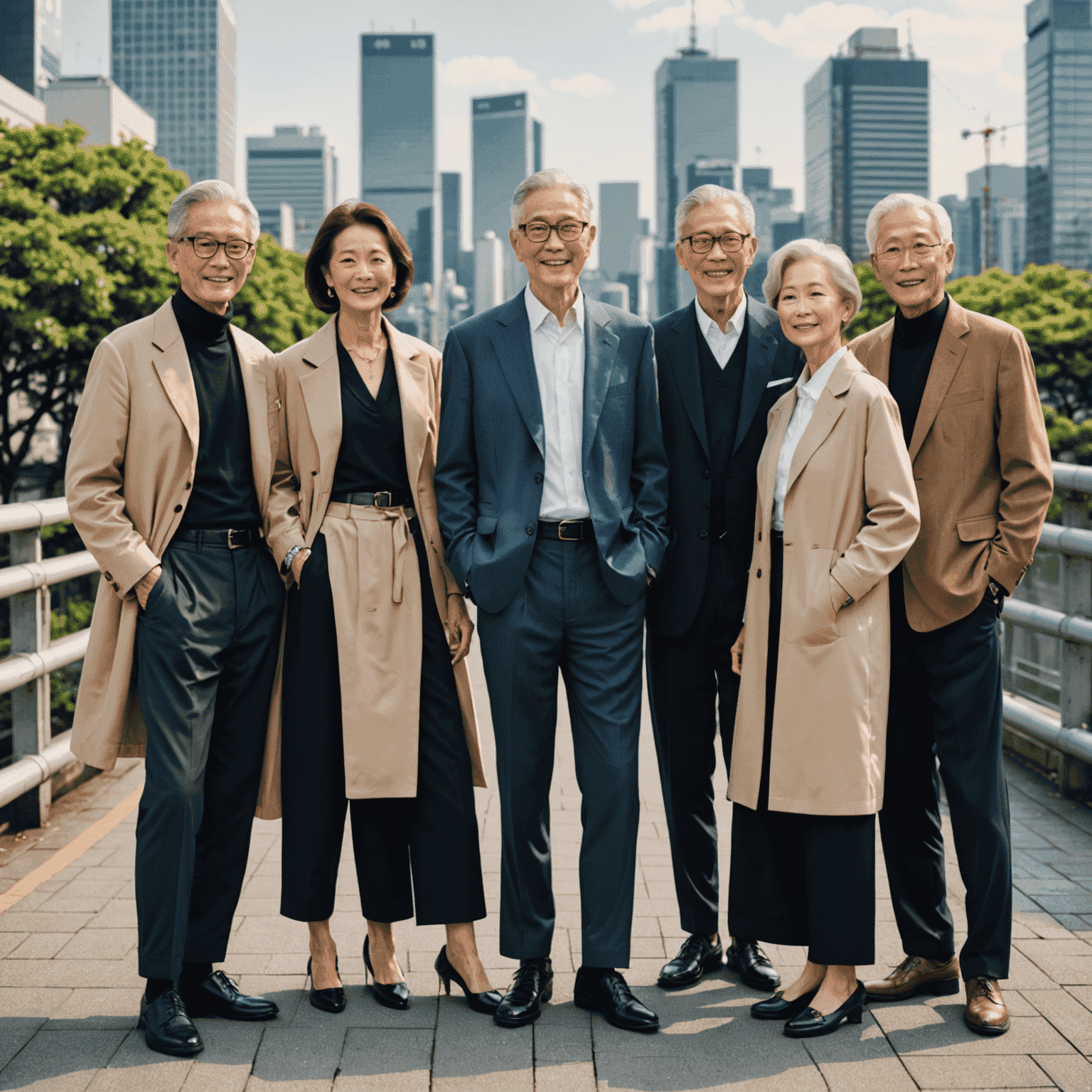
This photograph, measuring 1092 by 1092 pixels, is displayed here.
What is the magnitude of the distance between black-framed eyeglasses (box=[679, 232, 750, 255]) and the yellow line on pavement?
7.95 ft

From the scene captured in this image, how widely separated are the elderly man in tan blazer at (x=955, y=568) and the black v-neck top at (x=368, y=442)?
4.72ft

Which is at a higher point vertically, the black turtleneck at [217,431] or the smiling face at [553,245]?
the smiling face at [553,245]

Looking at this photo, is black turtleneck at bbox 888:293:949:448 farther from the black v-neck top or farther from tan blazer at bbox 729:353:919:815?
the black v-neck top

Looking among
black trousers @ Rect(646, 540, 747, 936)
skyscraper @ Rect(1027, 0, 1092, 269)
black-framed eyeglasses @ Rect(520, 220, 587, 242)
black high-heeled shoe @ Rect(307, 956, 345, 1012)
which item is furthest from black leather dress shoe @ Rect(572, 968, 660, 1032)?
skyscraper @ Rect(1027, 0, 1092, 269)

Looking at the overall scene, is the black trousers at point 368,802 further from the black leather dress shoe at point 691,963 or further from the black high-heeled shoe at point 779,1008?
the black high-heeled shoe at point 779,1008

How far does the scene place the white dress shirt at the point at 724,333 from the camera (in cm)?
361

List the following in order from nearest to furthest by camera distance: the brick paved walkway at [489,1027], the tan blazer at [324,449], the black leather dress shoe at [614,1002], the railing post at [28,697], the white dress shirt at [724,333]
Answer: the brick paved walkway at [489,1027]
the black leather dress shoe at [614,1002]
the tan blazer at [324,449]
the white dress shirt at [724,333]
the railing post at [28,697]

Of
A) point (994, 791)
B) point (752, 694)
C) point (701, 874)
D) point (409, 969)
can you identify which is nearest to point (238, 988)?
point (409, 969)

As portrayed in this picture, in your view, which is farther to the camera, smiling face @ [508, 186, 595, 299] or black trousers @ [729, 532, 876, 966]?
smiling face @ [508, 186, 595, 299]

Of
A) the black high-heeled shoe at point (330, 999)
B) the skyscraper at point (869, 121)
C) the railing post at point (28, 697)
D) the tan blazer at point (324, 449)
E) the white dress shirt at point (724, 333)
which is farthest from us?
the skyscraper at point (869, 121)

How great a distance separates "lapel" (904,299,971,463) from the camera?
3301 millimetres

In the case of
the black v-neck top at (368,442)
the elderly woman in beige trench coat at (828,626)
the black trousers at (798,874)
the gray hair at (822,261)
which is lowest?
the black trousers at (798,874)

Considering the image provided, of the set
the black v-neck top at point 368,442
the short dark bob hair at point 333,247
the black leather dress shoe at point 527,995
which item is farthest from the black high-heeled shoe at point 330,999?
the short dark bob hair at point 333,247

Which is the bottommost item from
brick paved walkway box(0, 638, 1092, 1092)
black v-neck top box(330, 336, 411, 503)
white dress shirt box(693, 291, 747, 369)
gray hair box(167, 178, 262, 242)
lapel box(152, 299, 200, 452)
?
brick paved walkway box(0, 638, 1092, 1092)
